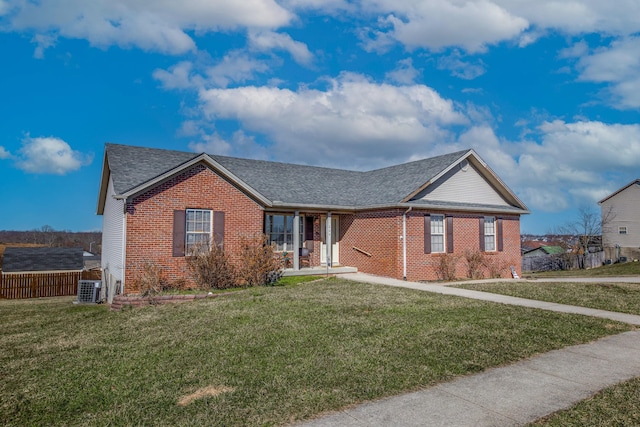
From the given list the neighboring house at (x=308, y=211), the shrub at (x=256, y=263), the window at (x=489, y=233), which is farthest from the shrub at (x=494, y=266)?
the shrub at (x=256, y=263)

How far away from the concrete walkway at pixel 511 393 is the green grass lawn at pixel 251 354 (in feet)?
0.85

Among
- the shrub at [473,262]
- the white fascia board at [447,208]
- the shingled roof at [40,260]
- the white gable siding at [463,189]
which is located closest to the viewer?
the white fascia board at [447,208]

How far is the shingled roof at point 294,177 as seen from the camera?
15086 millimetres

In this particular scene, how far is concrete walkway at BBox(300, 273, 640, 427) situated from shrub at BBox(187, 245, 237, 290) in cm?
1007

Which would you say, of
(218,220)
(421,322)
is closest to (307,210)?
(218,220)

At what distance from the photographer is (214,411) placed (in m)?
4.38

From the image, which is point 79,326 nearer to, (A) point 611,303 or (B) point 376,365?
(B) point 376,365

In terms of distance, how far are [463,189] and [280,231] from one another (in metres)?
8.55

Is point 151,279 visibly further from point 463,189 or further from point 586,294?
point 463,189

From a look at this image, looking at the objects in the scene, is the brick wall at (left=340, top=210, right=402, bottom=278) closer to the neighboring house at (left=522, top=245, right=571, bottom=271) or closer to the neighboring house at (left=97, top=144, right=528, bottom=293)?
the neighboring house at (left=97, top=144, right=528, bottom=293)

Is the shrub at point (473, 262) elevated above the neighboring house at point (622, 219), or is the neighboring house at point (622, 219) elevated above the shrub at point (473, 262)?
the neighboring house at point (622, 219)

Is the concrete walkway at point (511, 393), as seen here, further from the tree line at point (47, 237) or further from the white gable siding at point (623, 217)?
the tree line at point (47, 237)

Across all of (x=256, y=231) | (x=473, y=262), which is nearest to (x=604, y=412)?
(x=256, y=231)

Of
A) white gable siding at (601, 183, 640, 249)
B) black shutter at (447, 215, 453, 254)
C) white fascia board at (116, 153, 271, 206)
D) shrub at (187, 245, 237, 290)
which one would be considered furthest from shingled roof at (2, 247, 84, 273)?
white gable siding at (601, 183, 640, 249)
